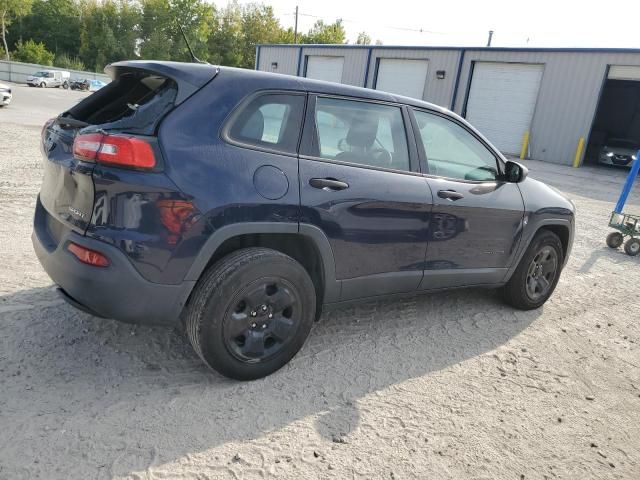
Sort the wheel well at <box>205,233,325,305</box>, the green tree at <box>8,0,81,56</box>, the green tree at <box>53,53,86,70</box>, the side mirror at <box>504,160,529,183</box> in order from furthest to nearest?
the green tree at <box>8,0,81,56</box>, the green tree at <box>53,53,86,70</box>, the side mirror at <box>504,160,529,183</box>, the wheel well at <box>205,233,325,305</box>

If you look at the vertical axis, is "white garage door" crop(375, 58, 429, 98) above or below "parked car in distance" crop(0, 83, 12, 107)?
above

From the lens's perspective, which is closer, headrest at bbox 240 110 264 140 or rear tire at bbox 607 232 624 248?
headrest at bbox 240 110 264 140

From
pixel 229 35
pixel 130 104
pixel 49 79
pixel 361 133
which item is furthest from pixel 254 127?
pixel 229 35

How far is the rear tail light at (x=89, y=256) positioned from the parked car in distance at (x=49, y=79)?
5039 centimetres

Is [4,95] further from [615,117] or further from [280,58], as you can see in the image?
[615,117]

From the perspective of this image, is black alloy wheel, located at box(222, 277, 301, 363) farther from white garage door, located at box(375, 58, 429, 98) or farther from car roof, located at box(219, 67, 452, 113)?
white garage door, located at box(375, 58, 429, 98)

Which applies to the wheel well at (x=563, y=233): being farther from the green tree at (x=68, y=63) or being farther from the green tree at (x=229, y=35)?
the green tree at (x=229, y=35)

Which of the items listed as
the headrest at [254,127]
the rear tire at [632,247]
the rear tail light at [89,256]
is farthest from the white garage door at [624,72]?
the rear tail light at [89,256]

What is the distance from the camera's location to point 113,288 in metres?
2.55

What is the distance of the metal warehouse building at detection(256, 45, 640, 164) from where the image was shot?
1984 cm

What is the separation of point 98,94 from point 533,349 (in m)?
3.54

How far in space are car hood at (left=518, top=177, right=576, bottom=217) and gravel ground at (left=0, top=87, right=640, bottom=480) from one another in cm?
96

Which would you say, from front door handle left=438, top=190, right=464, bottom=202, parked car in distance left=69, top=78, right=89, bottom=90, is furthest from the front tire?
parked car in distance left=69, top=78, right=89, bottom=90

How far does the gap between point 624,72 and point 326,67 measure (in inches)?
599
